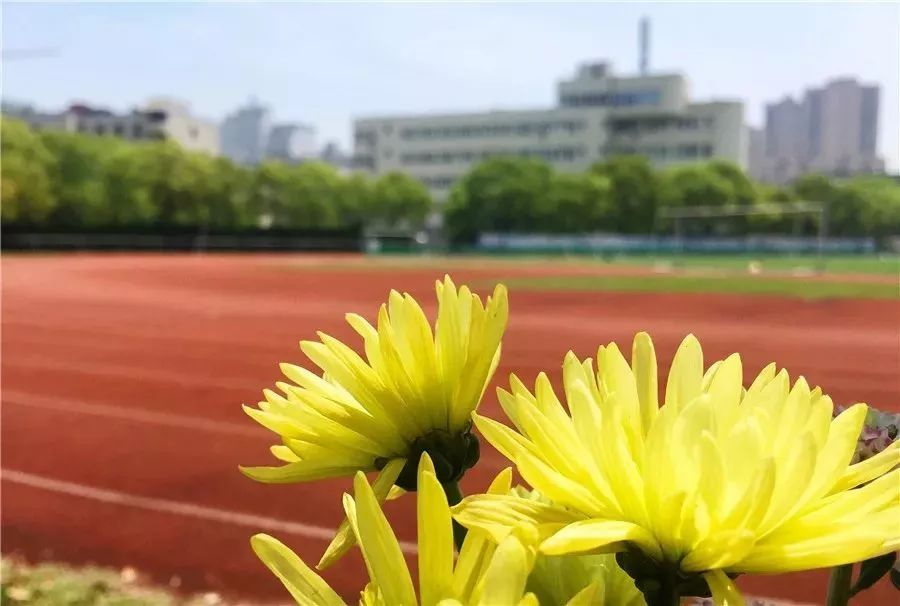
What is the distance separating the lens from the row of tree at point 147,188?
29281 millimetres

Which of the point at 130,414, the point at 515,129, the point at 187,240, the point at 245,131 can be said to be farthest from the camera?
the point at 245,131

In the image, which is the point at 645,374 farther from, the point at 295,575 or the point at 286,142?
the point at 286,142

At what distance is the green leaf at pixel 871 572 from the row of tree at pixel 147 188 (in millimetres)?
29937

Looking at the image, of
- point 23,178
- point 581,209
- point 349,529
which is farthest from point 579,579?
point 581,209

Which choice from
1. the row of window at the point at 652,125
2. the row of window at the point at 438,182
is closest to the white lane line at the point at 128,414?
the row of window at the point at 438,182

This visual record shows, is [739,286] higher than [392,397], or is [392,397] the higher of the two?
[392,397]

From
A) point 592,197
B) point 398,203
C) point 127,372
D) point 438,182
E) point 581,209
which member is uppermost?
point 438,182

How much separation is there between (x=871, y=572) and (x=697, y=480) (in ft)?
0.66

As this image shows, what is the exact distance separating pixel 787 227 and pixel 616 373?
115 feet

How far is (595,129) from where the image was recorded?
158 feet

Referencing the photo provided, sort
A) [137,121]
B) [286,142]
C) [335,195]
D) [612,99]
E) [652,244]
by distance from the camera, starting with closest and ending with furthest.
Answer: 1. [652,244]
2. [335,195]
3. [612,99]
4. [137,121]
5. [286,142]

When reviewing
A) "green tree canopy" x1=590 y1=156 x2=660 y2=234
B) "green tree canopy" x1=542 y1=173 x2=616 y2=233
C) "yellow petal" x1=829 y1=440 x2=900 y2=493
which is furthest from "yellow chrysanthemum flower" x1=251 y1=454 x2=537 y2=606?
"green tree canopy" x1=590 y1=156 x2=660 y2=234

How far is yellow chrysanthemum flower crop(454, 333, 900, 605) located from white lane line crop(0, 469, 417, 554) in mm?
2454

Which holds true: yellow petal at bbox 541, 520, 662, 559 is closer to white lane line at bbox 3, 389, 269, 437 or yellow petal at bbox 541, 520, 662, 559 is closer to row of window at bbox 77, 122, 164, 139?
white lane line at bbox 3, 389, 269, 437
